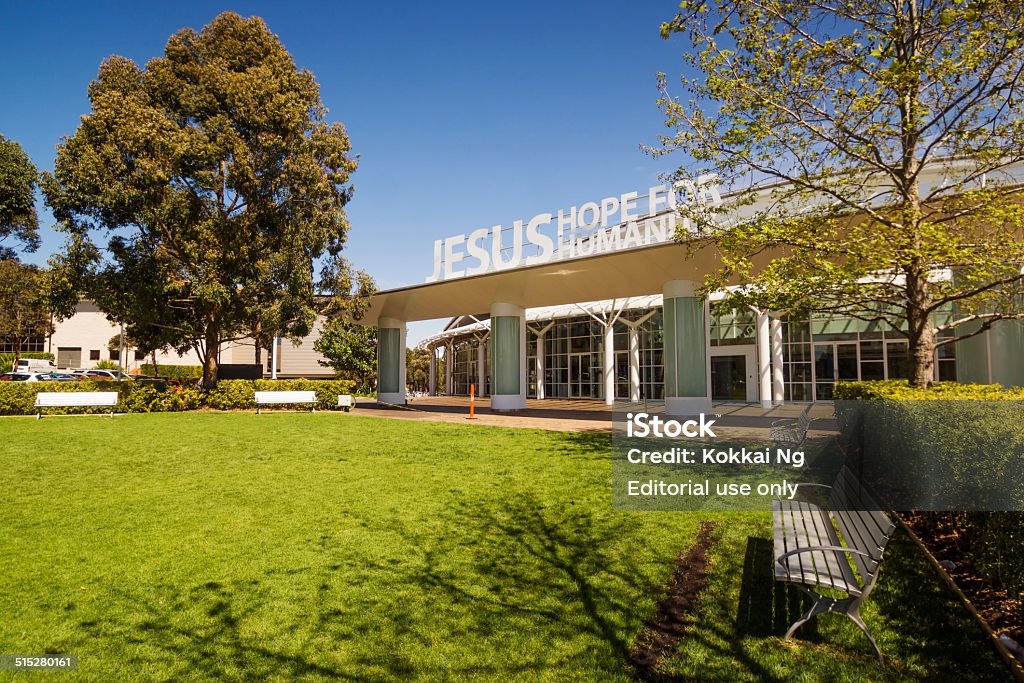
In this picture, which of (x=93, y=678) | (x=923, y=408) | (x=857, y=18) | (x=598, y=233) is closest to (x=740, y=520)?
(x=923, y=408)

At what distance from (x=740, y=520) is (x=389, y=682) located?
4511 millimetres

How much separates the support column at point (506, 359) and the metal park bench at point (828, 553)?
18.0 meters

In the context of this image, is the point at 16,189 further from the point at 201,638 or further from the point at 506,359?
the point at 201,638

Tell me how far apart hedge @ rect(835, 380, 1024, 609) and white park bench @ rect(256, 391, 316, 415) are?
66.1 feet

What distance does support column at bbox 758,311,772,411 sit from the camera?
81.8ft

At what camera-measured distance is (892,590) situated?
478 cm

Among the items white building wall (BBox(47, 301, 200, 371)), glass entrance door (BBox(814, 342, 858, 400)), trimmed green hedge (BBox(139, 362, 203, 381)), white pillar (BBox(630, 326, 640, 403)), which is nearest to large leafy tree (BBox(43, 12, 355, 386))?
white pillar (BBox(630, 326, 640, 403))

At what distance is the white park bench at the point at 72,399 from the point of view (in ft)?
62.7

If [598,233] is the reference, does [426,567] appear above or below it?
below

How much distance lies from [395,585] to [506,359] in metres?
18.7

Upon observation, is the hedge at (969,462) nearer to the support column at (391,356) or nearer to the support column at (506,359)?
the support column at (506,359)

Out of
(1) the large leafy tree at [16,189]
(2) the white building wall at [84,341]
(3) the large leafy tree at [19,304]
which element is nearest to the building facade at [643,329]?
(1) the large leafy tree at [16,189]

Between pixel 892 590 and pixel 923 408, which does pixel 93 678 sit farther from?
pixel 923 408

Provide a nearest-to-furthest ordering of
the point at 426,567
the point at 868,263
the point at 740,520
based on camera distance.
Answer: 1. the point at 426,567
2. the point at 740,520
3. the point at 868,263
